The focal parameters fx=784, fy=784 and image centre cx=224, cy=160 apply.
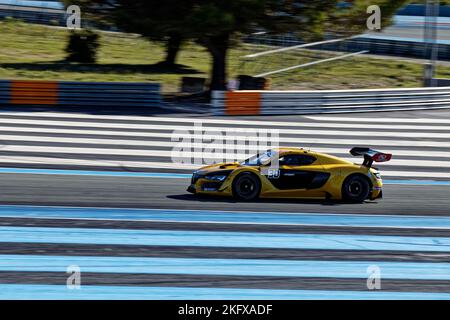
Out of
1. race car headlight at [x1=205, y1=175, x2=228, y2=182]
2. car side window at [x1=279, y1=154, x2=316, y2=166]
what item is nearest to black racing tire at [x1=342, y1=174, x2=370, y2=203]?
car side window at [x1=279, y1=154, x2=316, y2=166]

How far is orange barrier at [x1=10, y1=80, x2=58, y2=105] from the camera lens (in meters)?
22.9

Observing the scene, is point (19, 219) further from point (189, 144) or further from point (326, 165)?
point (189, 144)

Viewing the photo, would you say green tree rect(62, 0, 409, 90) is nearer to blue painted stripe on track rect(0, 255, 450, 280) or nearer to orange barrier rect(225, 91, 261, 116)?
orange barrier rect(225, 91, 261, 116)

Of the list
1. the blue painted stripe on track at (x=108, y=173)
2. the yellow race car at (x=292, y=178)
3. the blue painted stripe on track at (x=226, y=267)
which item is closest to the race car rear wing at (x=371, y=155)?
the yellow race car at (x=292, y=178)

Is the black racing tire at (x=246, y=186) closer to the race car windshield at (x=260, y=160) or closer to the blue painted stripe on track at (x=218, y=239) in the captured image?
the race car windshield at (x=260, y=160)

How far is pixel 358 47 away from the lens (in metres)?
36.8

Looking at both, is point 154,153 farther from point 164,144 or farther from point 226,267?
point 226,267

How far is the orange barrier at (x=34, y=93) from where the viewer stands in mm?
22859

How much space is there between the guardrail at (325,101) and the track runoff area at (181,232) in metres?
4.04

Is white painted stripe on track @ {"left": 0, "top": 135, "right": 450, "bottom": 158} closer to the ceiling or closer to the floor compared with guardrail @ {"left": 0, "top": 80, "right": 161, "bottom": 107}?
closer to the floor

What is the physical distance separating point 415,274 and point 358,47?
1101 inches

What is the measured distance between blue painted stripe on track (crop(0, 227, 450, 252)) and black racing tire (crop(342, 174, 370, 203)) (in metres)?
2.18
